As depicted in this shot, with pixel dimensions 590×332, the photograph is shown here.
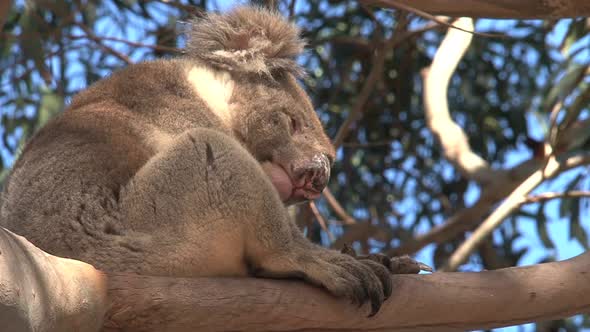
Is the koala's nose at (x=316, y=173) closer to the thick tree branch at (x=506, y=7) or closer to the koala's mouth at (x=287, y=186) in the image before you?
the koala's mouth at (x=287, y=186)

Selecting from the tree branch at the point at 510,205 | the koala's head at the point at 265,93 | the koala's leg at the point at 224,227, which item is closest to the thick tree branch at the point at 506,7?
the koala's head at the point at 265,93

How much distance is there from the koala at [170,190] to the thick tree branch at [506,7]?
67 cm

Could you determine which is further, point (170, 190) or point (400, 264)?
point (400, 264)

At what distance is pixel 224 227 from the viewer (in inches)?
94.9

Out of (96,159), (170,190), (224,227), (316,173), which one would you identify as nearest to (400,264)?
(316,173)

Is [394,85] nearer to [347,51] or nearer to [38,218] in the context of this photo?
[347,51]

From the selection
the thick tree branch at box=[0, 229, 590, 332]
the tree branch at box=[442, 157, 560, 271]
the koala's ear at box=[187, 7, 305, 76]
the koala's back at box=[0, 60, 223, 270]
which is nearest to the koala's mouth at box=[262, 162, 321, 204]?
the koala's back at box=[0, 60, 223, 270]

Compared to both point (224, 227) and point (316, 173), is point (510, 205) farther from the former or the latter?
point (224, 227)

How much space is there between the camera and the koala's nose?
117 inches

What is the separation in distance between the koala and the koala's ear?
0.72ft

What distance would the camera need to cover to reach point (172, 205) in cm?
244

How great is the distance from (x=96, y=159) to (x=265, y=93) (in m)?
0.77

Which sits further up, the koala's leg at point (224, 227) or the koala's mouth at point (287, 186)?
the koala's mouth at point (287, 186)

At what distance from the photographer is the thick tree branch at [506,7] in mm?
2693
